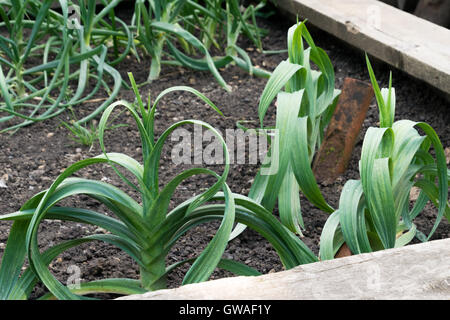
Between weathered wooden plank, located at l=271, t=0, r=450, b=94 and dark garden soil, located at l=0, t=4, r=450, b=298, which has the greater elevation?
weathered wooden plank, located at l=271, t=0, r=450, b=94

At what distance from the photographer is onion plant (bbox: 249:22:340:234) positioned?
1294 millimetres

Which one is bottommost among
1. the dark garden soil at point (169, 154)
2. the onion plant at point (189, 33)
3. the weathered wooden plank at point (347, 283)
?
the dark garden soil at point (169, 154)

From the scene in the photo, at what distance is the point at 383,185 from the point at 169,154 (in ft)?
2.77

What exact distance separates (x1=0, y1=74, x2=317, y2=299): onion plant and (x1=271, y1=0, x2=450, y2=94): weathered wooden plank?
1.01 m

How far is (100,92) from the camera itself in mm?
2287

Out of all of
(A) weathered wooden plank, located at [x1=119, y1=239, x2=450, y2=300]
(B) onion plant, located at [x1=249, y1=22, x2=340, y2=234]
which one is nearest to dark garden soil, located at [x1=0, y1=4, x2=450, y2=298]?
(B) onion plant, located at [x1=249, y1=22, x2=340, y2=234]

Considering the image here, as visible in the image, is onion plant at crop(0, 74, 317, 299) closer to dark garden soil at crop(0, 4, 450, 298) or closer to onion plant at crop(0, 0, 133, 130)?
dark garden soil at crop(0, 4, 450, 298)

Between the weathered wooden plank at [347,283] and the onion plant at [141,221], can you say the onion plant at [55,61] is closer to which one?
the onion plant at [141,221]

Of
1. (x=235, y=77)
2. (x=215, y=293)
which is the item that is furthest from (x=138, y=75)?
(x=215, y=293)

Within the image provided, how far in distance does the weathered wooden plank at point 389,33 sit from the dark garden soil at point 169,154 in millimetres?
91

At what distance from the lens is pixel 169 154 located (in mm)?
1886

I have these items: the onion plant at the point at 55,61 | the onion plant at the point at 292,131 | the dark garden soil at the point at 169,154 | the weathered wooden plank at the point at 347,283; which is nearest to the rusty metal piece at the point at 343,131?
the dark garden soil at the point at 169,154

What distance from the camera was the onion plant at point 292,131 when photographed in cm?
129
